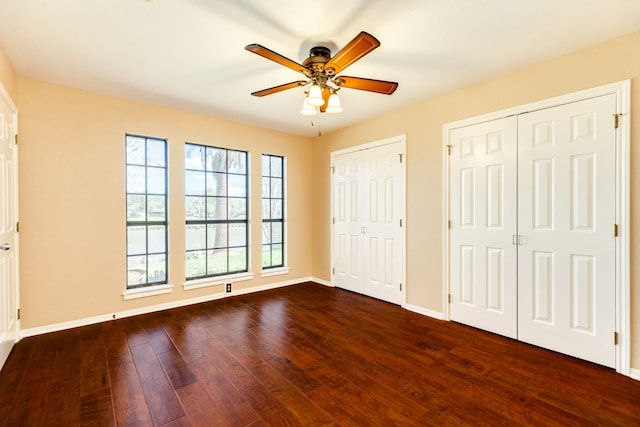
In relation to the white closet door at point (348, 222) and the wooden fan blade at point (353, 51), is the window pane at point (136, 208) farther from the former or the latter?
the wooden fan blade at point (353, 51)

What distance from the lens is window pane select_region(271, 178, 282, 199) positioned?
16.1 feet

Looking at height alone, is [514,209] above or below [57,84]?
below

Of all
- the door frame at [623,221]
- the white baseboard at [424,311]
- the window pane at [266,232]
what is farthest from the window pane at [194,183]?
the door frame at [623,221]

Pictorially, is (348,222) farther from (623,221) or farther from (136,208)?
(623,221)

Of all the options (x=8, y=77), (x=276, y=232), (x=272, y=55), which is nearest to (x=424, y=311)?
(x=276, y=232)

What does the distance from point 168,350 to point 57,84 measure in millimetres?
2910

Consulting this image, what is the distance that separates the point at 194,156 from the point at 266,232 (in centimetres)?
155

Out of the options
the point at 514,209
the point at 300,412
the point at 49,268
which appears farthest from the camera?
the point at 49,268

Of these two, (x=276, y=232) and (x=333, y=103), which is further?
(x=276, y=232)

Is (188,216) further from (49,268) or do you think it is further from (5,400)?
(5,400)

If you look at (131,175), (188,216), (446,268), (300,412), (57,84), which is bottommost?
(300,412)

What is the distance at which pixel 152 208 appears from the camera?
3.73 meters

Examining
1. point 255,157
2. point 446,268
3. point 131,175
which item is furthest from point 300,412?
point 255,157

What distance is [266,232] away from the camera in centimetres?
478
